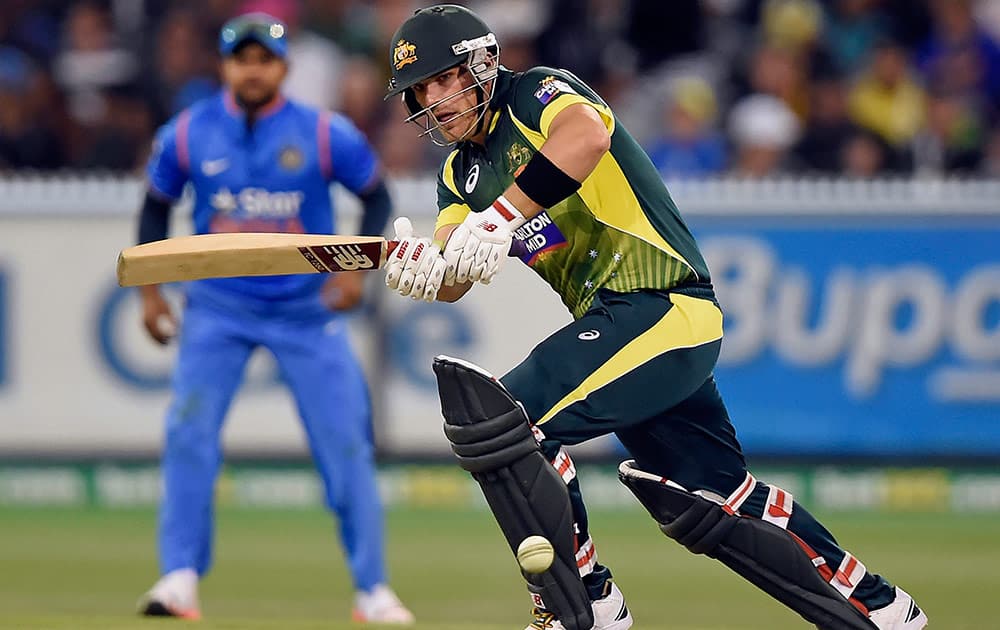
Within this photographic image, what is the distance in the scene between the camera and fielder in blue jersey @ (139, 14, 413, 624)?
703 centimetres

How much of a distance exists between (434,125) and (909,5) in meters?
8.15

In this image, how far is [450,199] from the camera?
5.27m

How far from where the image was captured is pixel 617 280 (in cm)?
499

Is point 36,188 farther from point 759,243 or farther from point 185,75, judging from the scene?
point 759,243

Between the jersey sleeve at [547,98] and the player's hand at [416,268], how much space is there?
485 mm

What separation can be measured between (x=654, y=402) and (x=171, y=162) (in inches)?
121

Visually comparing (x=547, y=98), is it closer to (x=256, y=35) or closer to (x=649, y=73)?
(x=256, y=35)

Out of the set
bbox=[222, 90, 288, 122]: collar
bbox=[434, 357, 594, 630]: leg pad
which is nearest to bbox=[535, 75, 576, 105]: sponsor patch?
bbox=[434, 357, 594, 630]: leg pad

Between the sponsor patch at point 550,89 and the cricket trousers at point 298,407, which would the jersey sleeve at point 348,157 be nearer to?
the cricket trousers at point 298,407

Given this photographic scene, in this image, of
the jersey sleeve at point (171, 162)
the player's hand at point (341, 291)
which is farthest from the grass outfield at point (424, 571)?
the jersey sleeve at point (171, 162)

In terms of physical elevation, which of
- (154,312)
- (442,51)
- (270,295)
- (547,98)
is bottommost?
(154,312)

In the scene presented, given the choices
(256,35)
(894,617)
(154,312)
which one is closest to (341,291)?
(154,312)

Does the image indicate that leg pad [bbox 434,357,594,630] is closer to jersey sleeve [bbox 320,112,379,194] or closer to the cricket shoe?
Result: the cricket shoe

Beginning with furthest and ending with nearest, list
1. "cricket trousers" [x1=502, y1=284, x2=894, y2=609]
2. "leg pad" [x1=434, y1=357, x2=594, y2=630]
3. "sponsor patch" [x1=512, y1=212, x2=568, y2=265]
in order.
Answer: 1. "sponsor patch" [x1=512, y1=212, x2=568, y2=265]
2. "cricket trousers" [x1=502, y1=284, x2=894, y2=609]
3. "leg pad" [x1=434, y1=357, x2=594, y2=630]
